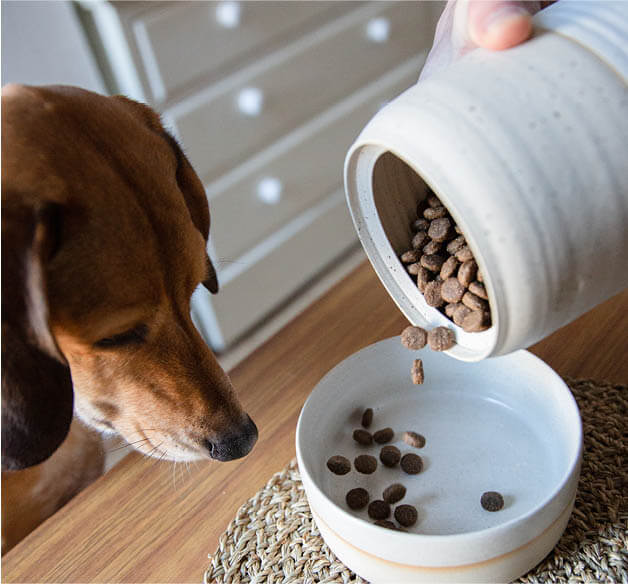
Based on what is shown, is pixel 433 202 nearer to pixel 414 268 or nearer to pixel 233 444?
pixel 414 268

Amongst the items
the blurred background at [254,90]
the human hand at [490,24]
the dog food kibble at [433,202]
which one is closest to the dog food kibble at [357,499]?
the dog food kibble at [433,202]

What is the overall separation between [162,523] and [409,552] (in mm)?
349

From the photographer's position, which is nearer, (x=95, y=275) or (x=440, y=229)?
(x=95, y=275)

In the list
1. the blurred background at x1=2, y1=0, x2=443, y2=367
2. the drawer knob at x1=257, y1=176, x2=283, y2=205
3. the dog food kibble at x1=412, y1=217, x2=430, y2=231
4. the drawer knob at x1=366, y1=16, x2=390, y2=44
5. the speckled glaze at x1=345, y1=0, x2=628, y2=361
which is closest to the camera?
the speckled glaze at x1=345, y1=0, x2=628, y2=361

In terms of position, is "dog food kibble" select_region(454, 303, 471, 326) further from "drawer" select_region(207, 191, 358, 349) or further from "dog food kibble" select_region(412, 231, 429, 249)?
"drawer" select_region(207, 191, 358, 349)

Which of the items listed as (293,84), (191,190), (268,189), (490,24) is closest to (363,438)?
(191,190)

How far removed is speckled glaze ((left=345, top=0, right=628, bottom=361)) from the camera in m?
0.57


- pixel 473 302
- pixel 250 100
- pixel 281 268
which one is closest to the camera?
pixel 473 302

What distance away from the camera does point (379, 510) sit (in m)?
0.78

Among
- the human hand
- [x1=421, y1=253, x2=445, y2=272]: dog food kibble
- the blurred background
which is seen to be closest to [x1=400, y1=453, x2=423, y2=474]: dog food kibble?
[x1=421, y1=253, x2=445, y2=272]: dog food kibble

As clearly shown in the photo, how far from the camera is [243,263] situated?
182 centimetres

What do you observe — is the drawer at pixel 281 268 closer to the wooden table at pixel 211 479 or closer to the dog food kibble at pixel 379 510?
the wooden table at pixel 211 479

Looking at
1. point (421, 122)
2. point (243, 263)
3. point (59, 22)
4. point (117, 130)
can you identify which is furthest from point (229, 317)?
point (421, 122)

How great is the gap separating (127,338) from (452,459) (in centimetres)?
40
